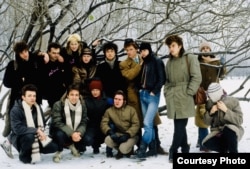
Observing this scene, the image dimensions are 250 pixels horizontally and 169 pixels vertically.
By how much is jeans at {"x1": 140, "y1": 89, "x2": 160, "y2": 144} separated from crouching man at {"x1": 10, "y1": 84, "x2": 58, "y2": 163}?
1306 millimetres

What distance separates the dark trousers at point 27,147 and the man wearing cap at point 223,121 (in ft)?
7.00

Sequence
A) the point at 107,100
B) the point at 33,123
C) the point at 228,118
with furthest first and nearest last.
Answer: the point at 107,100, the point at 33,123, the point at 228,118

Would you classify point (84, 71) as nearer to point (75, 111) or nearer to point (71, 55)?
point (71, 55)

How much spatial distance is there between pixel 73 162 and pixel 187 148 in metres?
1.63

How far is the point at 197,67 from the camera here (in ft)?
18.4

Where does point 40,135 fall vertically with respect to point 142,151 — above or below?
above

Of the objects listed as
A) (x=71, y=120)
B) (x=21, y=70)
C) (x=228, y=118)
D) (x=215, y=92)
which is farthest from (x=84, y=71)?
(x=228, y=118)

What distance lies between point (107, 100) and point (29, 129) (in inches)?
51.9

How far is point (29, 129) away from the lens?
18.7 ft

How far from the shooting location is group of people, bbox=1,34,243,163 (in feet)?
18.4

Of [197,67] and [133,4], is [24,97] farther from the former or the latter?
[133,4]

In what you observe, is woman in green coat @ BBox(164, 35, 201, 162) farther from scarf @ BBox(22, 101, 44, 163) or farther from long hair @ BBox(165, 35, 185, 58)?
scarf @ BBox(22, 101, 44, 163)

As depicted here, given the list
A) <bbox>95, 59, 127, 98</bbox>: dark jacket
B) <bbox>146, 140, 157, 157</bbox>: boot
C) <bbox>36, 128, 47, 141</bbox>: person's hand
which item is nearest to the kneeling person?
<bbox>36, 128, 47, 141</bbox>: person's hand

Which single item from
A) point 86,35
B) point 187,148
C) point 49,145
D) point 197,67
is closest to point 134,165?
point 187,148
